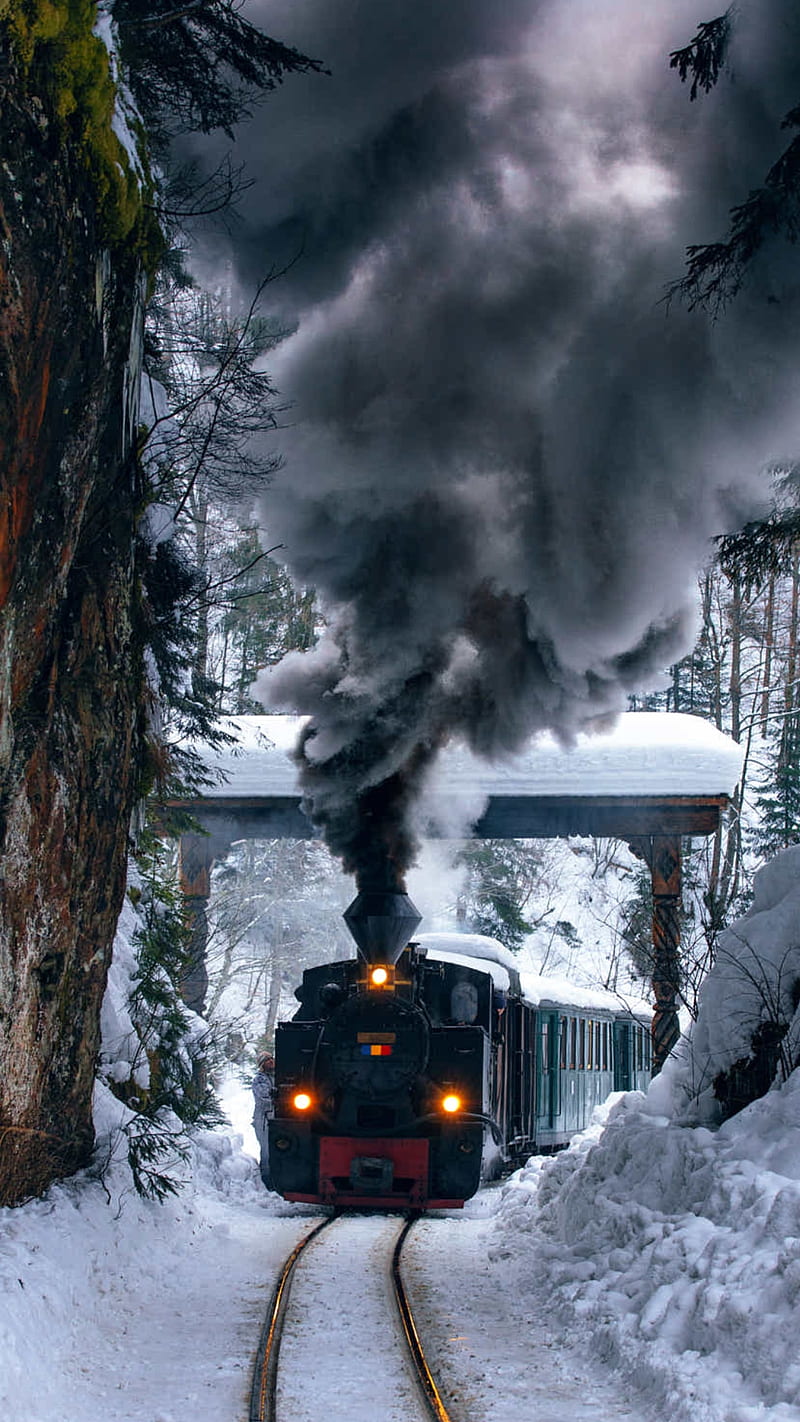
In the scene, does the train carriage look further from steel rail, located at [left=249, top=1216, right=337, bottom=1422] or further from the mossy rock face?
the mossy rock face

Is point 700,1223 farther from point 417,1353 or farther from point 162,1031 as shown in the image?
point 162,1031

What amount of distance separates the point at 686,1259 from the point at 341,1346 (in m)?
2.03

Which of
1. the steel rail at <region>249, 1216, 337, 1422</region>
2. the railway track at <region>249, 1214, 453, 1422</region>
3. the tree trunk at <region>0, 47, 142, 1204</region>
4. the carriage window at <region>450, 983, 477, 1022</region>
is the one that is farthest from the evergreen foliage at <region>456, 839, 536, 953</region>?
the tree trunk at <region>0, 47, 142, 1204</region>

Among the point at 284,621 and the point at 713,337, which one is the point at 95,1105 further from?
the point at 284,621

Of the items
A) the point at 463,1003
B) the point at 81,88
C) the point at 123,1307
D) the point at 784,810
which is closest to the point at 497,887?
the point at 784,810

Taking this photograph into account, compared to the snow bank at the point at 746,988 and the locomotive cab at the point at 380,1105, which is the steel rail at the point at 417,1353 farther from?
the snow bank at the point at 746,988

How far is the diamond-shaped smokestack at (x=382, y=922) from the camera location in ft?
31.9

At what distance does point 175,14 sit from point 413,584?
4473 millimetres

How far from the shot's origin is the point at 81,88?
6.50 meters

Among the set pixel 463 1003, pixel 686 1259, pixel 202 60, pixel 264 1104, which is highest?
pixel 202 60

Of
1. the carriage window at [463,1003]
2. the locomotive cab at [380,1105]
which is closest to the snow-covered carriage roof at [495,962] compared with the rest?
the carriage window at [463,1003]

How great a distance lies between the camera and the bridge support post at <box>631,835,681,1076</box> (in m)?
11.7

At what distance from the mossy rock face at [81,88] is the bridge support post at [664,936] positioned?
7854 mm

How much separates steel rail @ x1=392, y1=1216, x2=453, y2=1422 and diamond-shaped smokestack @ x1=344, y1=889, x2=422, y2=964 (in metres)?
2.41
